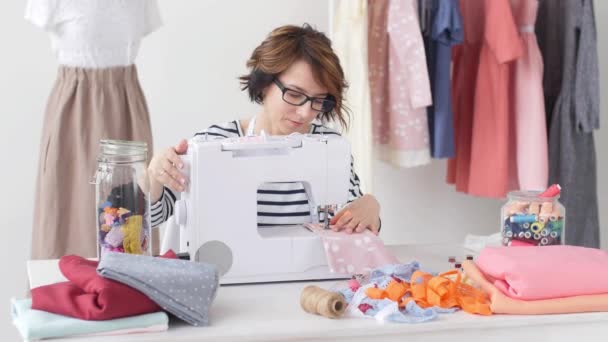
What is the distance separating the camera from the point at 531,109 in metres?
3.59

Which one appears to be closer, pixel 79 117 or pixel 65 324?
pixel 65 324

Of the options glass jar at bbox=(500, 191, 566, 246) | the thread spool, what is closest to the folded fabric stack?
glass jar at bbox=(500, 191, 566, 246)

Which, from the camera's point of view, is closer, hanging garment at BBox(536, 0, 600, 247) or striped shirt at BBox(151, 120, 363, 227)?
striped shirt at BBox(151, 120, 363, 227)

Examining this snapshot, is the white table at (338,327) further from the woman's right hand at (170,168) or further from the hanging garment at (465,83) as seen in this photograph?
the hanging garment at (465,83)

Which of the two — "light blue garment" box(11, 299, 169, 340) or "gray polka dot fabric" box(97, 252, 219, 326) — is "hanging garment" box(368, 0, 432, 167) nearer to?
"gray polka dot fabric" box(97, 252, 219, 326)

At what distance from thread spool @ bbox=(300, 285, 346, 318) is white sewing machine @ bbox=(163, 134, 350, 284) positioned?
25 cm

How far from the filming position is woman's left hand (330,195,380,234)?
2.16m

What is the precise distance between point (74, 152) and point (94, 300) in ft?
4.92


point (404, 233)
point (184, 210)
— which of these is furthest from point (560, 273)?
point (404, 233)

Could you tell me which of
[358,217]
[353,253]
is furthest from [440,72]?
[353,253]

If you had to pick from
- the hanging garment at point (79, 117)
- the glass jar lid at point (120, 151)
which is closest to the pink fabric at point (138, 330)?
the glass jar lid at point (120, 151)

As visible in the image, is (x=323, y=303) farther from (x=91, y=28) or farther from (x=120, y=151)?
(x=91, y=28)

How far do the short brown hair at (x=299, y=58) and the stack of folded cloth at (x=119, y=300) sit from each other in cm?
73

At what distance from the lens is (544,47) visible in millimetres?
3746
